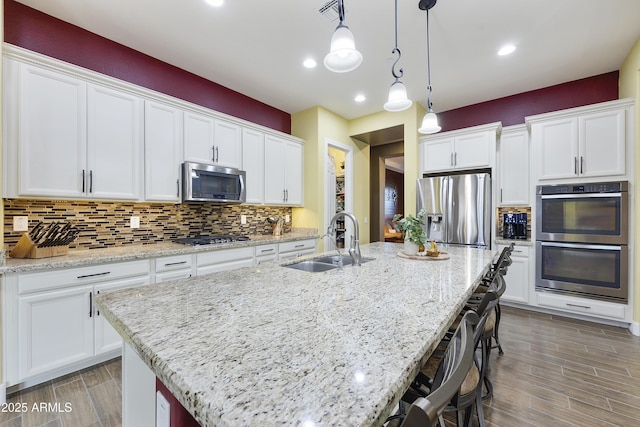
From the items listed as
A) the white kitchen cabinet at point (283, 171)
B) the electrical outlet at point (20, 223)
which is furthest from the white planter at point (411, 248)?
the electrical outlet at point (20, 223)

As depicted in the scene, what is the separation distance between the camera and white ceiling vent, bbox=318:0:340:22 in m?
2.20

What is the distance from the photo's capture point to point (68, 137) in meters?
2.26

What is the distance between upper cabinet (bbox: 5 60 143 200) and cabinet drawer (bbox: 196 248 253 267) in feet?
2.82

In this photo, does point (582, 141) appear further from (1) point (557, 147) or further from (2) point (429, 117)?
(2) point (429, 117)

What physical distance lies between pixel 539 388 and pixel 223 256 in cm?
296

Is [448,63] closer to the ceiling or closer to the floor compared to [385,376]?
closer to the ceiling

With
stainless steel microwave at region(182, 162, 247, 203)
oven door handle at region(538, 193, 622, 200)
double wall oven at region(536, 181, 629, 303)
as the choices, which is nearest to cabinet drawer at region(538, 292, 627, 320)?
double wall oven at region(536, 181, 629, 303)

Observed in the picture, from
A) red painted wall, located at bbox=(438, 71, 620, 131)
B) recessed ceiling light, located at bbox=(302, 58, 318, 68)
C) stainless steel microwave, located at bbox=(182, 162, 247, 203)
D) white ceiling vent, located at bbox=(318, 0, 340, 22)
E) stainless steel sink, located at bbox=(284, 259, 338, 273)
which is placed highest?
recessed ceiling light, located at bbox=(302, 58, 318, 68)

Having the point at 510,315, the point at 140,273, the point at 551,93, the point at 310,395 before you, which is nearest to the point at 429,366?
the point at 310,395

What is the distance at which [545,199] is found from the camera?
3350 mm

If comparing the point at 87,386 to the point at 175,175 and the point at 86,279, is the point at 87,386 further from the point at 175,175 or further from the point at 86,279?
the point at 175,175

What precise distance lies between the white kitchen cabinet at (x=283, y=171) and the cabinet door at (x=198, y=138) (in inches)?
32.7

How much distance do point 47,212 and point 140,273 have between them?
0.94 m

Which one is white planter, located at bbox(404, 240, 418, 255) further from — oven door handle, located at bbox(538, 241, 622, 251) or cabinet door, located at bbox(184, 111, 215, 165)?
cabinet door, located at bbox(184, 111, 215, 165)
